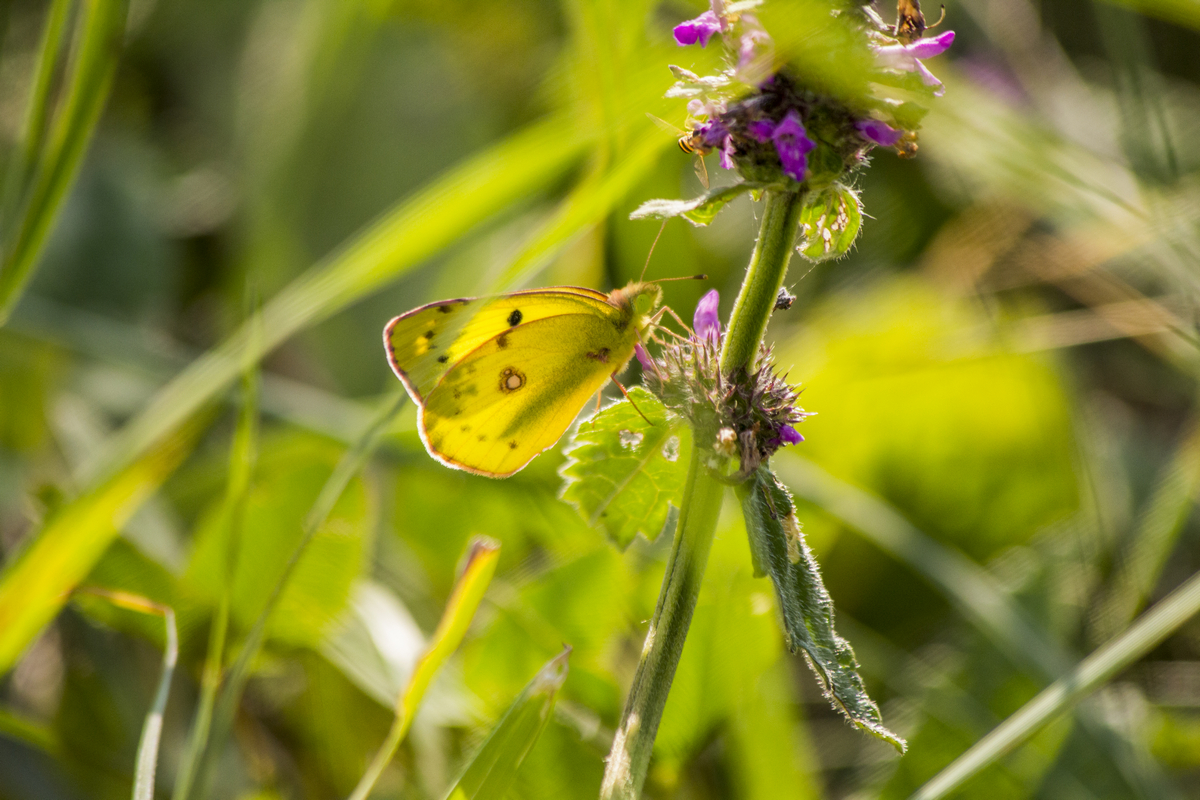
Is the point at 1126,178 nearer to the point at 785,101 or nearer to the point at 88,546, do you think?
the point at 785,101

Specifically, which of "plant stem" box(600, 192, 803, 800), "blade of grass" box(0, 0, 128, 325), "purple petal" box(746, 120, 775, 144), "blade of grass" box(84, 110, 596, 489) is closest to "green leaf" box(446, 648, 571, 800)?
"plant stem" box(600, 192, 803, 800)

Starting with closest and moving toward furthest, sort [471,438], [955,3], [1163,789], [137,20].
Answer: [471,438]
[1163,789]
[955,3]
[137,20]

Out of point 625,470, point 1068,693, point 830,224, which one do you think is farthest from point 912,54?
point 1068,693

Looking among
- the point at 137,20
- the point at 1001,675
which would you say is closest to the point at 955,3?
the point at 1001,675

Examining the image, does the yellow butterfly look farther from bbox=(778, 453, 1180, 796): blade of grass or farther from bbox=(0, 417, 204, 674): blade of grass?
bbox=(778, 453, 1180, 796): blade of grass

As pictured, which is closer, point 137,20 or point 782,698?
point 782,698
